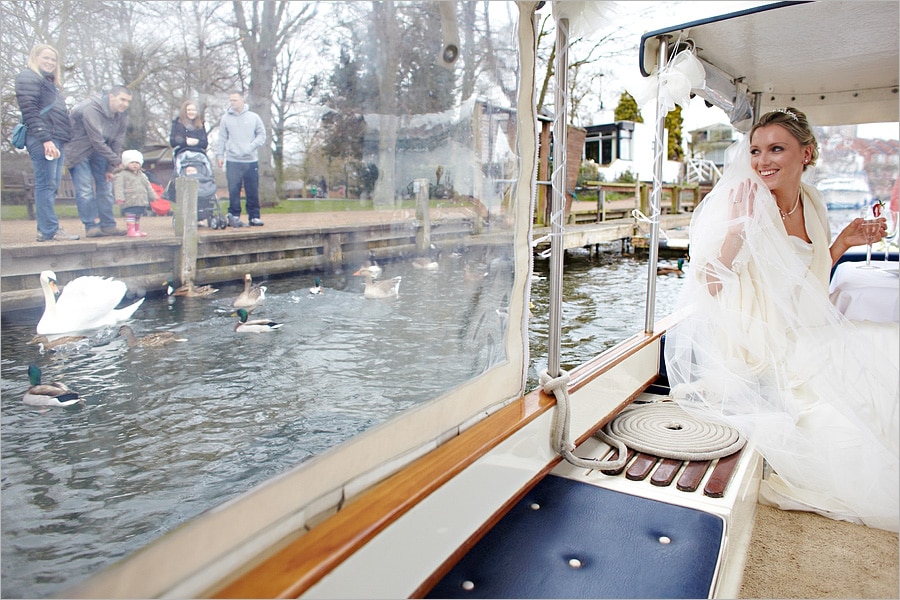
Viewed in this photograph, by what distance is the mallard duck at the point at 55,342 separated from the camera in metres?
1.70

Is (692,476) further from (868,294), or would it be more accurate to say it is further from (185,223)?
(185,223)

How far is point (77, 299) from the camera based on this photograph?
1329 millimetres

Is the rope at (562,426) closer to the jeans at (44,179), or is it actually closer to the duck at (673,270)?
the jeans at (44,179)

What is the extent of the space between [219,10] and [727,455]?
2068 millimetres

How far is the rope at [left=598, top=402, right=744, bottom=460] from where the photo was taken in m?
2.07

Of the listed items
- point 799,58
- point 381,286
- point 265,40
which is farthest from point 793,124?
point 265,40

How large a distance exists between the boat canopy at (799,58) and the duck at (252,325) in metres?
2.04

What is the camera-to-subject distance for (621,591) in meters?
1.34

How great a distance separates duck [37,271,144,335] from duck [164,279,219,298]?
0.09 meters

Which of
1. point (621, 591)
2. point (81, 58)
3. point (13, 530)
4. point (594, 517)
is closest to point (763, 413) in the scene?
point (594, 517)

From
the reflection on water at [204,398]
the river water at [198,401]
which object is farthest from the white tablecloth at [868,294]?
the reflection on water at [204,398]

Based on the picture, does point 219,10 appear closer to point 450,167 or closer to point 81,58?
point 81,58

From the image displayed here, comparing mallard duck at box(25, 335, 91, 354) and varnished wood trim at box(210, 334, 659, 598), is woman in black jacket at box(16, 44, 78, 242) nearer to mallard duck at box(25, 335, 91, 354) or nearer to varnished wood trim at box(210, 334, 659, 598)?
mallard duck at box(25, 335, 91, 354)

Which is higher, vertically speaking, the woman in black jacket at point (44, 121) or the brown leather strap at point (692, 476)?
the woman in black jacket at point (44, 121)
